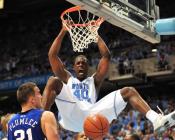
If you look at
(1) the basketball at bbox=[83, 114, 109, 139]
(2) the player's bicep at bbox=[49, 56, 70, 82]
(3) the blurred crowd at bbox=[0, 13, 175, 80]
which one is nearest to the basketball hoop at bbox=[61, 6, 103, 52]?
(2) the player's bicep at bbox=[49, 56, 70, 82]

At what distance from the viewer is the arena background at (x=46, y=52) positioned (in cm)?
Result: 1691

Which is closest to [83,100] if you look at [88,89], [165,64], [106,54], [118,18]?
[88,89]

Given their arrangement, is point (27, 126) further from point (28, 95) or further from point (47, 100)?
point (47, 100)

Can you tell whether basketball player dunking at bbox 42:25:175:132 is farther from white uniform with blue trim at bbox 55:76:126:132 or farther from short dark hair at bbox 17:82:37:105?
short dark hair at bbox 17:82:37:105

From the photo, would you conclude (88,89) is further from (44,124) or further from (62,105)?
(44,124)

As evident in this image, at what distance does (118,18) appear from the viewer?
224 inches

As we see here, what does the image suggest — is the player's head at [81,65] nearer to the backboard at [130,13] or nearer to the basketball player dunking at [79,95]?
the basketball player dunking at [79,95]

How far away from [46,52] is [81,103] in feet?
48.9

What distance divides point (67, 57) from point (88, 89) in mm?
12846

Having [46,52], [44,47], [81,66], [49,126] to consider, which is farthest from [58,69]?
[44,47]

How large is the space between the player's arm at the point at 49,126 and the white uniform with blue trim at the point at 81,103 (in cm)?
178

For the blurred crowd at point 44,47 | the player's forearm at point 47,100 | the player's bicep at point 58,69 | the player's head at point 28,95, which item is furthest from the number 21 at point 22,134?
the blurred crowd at point 44,47

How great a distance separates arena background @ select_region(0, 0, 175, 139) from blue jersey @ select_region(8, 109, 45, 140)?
479 inches

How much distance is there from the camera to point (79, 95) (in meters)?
6.26
